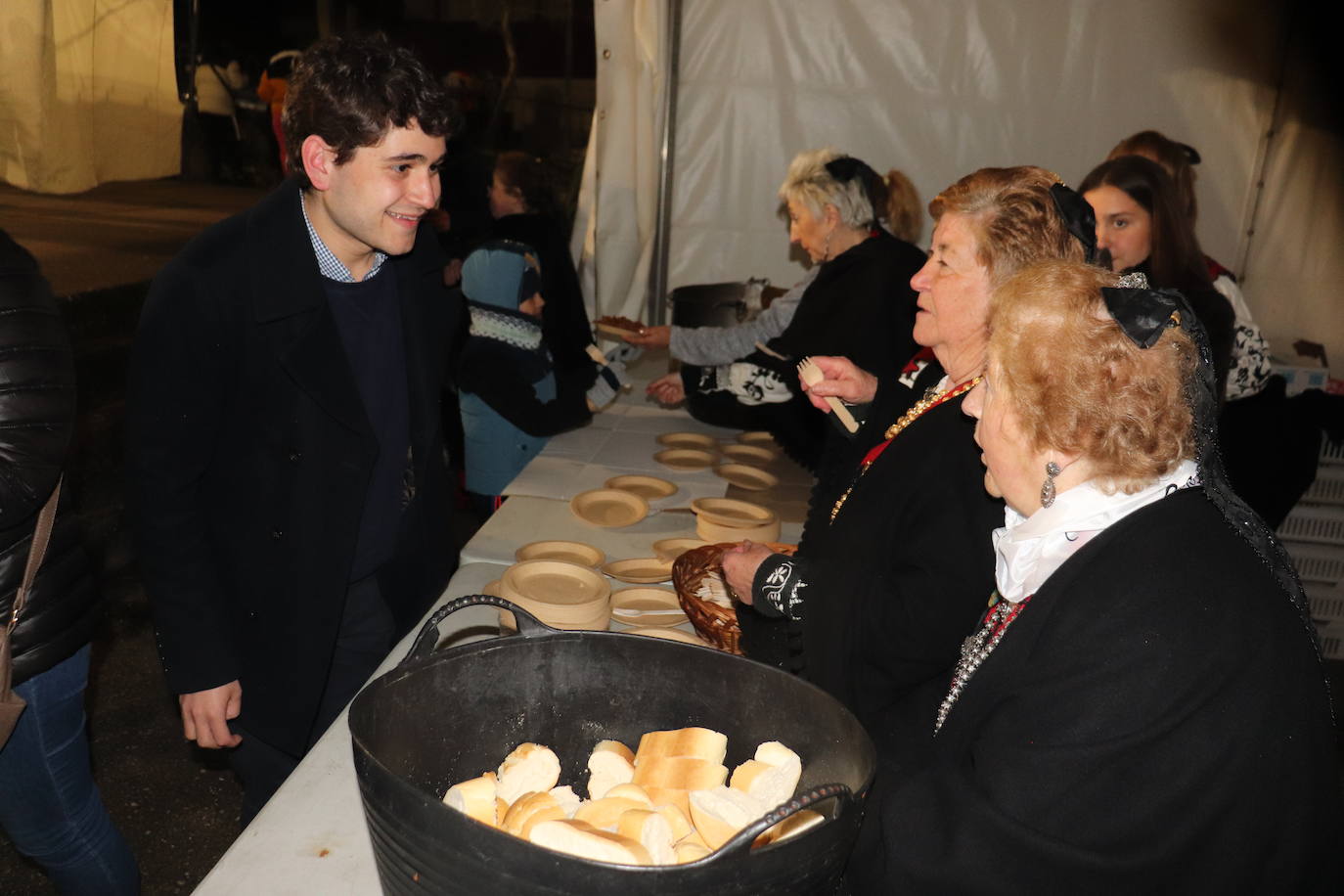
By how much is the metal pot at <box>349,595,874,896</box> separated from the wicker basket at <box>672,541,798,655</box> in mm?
409

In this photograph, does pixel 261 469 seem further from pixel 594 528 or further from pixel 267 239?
pixel 594 528

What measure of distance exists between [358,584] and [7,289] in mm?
740

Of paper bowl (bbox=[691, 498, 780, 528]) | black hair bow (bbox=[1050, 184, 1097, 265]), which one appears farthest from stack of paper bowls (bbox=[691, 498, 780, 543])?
black hair bow (bbox=[1050, 184, 1097, 265])

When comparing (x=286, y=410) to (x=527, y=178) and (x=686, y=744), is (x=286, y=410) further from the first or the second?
(x=527, y=178)

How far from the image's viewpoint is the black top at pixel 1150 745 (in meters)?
0.94

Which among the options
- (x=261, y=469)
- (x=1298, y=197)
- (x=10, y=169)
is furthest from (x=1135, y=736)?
(x=10, y=169)

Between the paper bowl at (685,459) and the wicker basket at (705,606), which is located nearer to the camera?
the wicker basket at (705,606)

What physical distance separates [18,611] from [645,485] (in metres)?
1.58

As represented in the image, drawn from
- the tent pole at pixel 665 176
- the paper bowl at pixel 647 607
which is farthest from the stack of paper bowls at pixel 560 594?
the tent pole at pixel 665 176

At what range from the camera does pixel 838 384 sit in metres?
2.21

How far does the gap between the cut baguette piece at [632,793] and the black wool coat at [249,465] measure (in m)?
0.83

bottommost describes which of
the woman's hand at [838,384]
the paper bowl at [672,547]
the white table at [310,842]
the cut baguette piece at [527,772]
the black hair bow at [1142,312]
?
the paper bowl at [672,547]

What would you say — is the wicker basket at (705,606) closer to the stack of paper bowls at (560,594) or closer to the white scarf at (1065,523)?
the stack of paper bowls at (560,594)

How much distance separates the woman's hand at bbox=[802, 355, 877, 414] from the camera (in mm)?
2201
